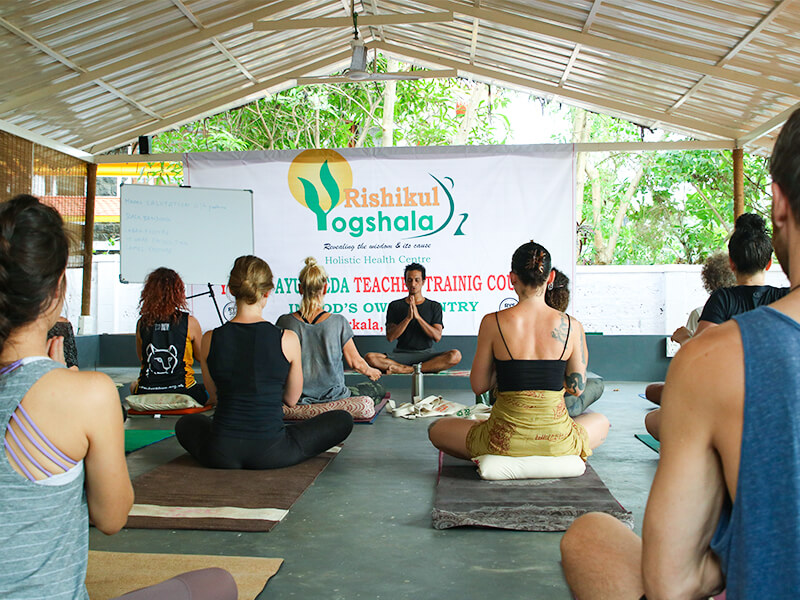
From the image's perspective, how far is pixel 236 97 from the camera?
Result: 8008 millimetres

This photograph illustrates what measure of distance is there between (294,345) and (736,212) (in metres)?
5.29

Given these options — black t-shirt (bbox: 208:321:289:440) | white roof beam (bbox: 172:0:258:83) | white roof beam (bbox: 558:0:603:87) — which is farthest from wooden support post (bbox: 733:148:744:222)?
black t-shirt (bbox: 208:321:289:440)

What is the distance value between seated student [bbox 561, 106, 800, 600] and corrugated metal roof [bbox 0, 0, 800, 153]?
4534 millimetres

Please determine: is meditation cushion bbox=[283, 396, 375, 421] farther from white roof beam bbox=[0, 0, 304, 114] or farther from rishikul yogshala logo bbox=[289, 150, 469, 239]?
white roof beam bbox=[0, 0, 304, 114]

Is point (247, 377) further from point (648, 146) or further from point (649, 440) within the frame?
point (648, 146)

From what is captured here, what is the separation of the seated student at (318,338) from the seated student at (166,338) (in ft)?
2.76

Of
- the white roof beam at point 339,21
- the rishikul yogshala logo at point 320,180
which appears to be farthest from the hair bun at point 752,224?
the rishikul yogshala logo at point 320,180

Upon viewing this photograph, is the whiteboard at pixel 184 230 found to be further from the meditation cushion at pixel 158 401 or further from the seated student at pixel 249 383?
the seated student at pixel 249 383

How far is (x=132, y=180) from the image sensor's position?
40.5 feet

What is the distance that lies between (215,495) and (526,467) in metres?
1.32

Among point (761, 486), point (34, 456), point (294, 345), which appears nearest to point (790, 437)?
point (761, 486)

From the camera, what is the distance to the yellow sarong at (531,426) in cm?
295

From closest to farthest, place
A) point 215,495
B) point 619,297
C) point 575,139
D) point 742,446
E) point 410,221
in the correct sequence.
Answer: point 742,446, point 215,495, point 410,221, point 619,297, point 575,139

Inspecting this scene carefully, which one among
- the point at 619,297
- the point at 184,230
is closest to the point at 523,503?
the point at 184,230
